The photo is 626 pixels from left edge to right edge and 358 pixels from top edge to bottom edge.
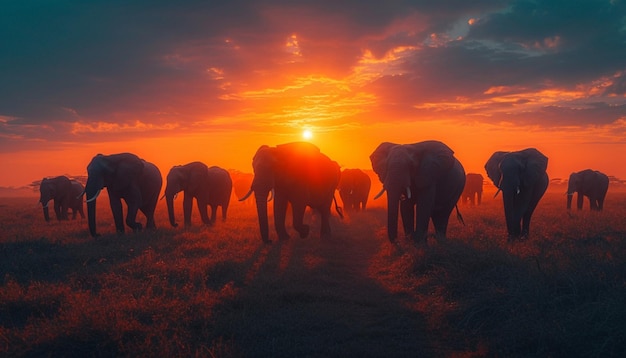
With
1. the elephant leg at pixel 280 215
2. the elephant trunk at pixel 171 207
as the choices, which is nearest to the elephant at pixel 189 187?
the elephant trunk at pixel 171 207

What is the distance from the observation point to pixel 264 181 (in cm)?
1538

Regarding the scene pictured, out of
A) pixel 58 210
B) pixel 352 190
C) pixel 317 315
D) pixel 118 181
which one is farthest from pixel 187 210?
pixel 352 190

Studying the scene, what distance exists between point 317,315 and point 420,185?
7226mm

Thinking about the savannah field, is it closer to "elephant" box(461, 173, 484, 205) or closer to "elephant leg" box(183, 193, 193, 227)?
"elephant leg" box(183, 193, 193, 227)

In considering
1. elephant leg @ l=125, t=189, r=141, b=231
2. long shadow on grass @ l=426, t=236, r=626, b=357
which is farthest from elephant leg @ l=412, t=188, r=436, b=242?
elephant leg @ l=125, t=189, r=141, b=231

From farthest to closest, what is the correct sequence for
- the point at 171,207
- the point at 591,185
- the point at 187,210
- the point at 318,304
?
the point at 591,185
the point at 187,210
the point at 171,207
the point at 318,304

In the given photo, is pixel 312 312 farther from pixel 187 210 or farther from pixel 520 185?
pixel 187 210

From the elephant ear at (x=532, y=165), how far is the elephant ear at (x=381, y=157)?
13.7ft

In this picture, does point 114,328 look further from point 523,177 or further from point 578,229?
point 578,229

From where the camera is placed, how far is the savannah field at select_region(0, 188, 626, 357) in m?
6.32

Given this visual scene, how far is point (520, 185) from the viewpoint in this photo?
1570 centimetres

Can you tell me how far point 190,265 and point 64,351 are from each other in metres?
5.01

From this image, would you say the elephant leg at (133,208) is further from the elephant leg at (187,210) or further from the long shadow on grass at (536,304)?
the long shadow on grass at (536,304)

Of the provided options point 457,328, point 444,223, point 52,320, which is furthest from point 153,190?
point 457,328
